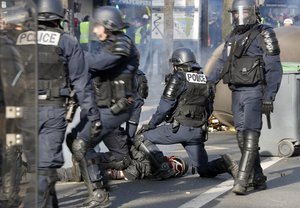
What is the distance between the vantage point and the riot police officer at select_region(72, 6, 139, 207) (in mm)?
6652

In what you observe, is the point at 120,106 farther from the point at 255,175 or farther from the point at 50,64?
the point at 255,175

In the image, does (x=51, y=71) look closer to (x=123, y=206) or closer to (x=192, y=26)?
(x=123, y=206)

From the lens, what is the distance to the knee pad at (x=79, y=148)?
657cm

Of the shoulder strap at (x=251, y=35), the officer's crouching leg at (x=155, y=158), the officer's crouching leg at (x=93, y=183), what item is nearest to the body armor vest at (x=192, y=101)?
the officer's crouching leg at (x=155, y=158)

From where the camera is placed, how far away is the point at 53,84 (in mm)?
5781

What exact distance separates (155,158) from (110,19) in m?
2.15

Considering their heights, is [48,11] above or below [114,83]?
above

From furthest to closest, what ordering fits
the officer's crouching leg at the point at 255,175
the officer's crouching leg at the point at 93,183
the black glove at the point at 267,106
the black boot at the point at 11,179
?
the officer's crouching leg at the point at 255,175 → the black glove at the point at 267,106 → the officer's crouching leg at the point at 93,183 → the black boot at the point at 11,179

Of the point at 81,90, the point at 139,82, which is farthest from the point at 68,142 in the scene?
the point at 139,82

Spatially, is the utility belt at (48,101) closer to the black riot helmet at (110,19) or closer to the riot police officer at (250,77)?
the black riot helmet at (110,19)

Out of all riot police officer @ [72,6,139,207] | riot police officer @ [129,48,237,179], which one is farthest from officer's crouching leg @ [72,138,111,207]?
riot police officer @ [129,48,237,179]

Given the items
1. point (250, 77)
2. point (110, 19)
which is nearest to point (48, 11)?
point (110, 19)

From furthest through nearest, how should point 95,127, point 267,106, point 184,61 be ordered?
1. point 184,61
2. point 267,106
3. point 95,127

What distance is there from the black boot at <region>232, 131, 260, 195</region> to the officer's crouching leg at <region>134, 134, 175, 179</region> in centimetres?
108
